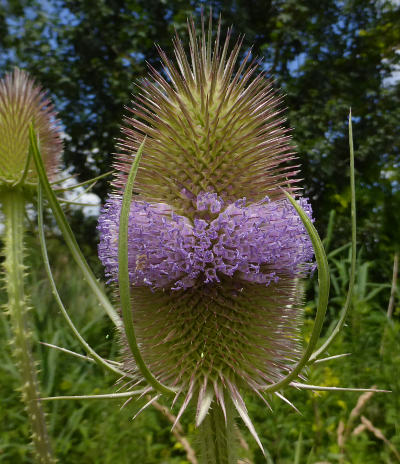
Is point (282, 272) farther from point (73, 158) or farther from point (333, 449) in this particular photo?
point (73, 158)

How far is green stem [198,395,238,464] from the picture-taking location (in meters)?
1.33

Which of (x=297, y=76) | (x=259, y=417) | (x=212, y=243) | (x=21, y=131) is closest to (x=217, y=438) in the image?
(x=212, y=243)

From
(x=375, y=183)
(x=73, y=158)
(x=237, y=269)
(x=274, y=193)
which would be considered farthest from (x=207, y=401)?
(x=73, y=158)

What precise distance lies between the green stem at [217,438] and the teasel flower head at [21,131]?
1.72m

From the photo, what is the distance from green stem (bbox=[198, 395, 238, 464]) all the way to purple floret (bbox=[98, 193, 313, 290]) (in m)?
0.41

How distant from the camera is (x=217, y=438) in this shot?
1.33m

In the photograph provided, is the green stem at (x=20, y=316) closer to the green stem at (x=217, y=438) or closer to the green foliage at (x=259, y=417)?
the green foliage at (x=259, y=417)

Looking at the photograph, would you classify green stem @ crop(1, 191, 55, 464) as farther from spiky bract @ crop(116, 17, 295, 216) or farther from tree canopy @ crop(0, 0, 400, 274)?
tree canopy @ crop(0, 0, 400, 274)

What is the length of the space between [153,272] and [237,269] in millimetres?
265

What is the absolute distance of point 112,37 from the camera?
8.77 meters

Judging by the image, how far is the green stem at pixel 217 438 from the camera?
1.33m

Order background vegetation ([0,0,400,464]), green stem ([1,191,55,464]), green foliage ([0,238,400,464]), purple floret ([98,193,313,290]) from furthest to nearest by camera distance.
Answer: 1. background vegetation ([0,0,400,464])
2. green foliage ([0,238,400,464])
3. green stem ([1,191,55,464])
4. purple floret ([98,193,313,290])

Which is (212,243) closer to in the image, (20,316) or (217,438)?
(217,438)

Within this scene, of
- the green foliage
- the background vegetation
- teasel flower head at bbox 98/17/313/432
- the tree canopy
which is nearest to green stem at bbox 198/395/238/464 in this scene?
teasel flower head at bbox 98/17/313/432
